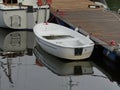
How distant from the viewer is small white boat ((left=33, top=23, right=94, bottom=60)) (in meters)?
19.0

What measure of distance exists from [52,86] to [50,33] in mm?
5261

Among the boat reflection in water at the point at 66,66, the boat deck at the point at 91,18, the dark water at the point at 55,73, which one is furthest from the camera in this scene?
the boat deck at the point at 91,18

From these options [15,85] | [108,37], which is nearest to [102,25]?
[108,37]

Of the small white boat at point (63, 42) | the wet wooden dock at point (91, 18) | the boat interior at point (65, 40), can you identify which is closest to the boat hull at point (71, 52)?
the small white boat at point (63, 42)

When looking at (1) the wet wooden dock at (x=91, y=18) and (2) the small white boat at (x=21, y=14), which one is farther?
(2) the small white boat at (x=21, y=14)

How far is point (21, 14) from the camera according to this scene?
84.8 ft

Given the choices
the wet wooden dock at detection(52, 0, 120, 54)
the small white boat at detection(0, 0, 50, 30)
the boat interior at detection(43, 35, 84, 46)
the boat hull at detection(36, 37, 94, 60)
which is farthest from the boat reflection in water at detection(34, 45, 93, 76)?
the small white boat at detection(0, 0, 50, 30)

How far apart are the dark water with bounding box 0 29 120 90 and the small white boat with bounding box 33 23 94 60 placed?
0.43 metres

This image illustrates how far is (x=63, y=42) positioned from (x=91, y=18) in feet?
19.2

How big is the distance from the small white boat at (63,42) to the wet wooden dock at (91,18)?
1099 mm

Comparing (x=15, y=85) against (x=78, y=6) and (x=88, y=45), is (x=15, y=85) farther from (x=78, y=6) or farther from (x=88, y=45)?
(x=78, y=6)

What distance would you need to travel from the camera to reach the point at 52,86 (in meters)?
17.1

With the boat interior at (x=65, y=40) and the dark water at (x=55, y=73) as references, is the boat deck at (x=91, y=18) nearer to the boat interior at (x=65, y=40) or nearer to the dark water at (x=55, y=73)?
the boat interior at (x=65, y=40)

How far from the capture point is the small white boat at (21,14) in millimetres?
25594
